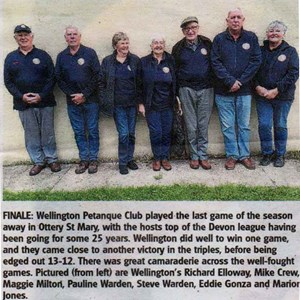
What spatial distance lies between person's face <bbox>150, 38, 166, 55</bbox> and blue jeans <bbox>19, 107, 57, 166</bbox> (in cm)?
57

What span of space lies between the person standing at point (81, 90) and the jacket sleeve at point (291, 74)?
0.86 metres

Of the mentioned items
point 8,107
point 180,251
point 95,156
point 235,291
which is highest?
A: point 8,107

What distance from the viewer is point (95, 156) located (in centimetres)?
303

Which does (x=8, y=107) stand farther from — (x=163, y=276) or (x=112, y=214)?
(x=163, y=276)

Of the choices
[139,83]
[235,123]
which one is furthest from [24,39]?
[235,123]

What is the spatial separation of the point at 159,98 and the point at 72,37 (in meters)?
0.49

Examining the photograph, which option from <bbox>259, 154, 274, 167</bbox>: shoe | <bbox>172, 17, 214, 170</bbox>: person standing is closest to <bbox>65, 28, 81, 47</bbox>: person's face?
<bbox>172, 17, 214, 170</bbox>: person standing

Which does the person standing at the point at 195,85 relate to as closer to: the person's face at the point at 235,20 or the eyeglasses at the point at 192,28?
the eyeglasses at the point at 192,28

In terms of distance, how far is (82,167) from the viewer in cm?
301

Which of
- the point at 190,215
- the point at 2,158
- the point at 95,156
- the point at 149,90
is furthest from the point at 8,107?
the point at 190,215

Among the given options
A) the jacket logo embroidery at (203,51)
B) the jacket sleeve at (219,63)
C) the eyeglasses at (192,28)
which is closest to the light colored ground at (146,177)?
the jacket sleeve at (219,63)

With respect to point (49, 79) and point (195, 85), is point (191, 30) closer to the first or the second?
point (195, 85)

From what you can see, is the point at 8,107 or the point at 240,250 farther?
the point at 8,107

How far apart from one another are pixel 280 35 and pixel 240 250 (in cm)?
100
